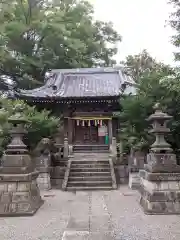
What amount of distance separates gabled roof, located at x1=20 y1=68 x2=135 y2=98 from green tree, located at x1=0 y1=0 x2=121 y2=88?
202 centimetres

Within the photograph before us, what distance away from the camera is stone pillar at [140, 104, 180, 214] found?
23.5 ft

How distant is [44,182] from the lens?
12703mm

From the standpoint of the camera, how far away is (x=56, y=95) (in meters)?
17.8

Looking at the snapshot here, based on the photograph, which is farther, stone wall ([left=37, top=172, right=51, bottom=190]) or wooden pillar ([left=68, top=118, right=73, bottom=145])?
wooden pillar ([left=68, top=118, right=73, bottom=145])

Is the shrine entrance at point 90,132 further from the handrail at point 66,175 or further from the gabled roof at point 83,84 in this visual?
the handrail at point 66,175

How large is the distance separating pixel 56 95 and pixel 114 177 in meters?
7.48

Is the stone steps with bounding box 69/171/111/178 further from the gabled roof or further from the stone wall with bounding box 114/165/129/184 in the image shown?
the gabled roof


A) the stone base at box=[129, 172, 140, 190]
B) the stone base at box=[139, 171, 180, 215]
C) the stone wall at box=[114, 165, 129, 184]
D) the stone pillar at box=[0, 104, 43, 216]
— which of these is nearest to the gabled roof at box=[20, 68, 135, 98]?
the stone wall at box=[114, 165, 129, 184]

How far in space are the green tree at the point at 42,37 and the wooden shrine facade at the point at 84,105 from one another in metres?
3.84

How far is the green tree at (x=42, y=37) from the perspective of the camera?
22312mm

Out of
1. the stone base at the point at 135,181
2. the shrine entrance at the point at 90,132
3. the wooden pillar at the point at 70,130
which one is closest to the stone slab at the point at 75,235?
the stone base at the point at 135,181

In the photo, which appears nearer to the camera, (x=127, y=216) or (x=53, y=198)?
(x=127, y=216)

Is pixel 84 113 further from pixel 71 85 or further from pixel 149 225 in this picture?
pixel 149 225

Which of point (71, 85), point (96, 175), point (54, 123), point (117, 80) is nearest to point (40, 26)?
point (71, 85)
